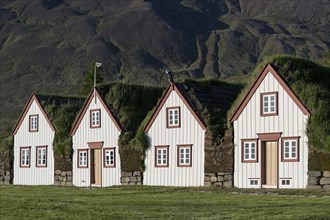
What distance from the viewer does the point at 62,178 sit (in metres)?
47.2

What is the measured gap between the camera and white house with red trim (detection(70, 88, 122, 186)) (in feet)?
144

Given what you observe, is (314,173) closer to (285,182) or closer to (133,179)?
(285,182)

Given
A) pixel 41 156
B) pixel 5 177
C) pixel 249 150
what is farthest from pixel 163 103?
pixel 5 177

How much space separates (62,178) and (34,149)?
12.8 ft

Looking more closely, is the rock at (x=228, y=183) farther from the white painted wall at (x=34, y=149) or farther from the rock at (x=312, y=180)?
the white painted wall at (x=34, y=149)

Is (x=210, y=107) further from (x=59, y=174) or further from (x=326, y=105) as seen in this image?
(x=59, y=174)

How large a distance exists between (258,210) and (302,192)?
28.1 ft

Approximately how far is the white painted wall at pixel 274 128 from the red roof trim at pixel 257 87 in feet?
0.51

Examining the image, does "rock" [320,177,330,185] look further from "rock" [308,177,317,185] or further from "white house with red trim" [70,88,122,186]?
"white house with red trim" [70,88,122,186]

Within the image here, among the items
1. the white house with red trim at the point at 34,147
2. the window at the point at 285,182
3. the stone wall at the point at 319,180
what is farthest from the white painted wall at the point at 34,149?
the stone wall at the point at 319,180

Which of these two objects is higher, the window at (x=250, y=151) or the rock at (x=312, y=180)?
the window at (x=250, y=151)

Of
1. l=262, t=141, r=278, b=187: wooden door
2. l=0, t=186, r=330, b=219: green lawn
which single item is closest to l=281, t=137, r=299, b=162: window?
l=262, t=141, r=278, b=187: wooden door

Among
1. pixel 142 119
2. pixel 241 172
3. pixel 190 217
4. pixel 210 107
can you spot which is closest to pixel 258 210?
pixel 190 217

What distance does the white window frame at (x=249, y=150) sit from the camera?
35.8 meters
